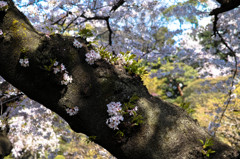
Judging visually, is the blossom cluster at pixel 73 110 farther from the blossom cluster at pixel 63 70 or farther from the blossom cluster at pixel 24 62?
the blossom cluster at pixel 24 62

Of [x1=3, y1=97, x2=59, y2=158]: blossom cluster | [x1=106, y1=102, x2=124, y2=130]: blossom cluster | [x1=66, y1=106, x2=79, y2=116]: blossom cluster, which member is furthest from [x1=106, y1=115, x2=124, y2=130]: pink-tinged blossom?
[x1=3, y1=97, x2=59, y2=158]: blossom cluster

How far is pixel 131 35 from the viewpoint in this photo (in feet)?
23.9

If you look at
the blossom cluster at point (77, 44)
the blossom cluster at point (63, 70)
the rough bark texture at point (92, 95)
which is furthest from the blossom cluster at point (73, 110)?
the blossom cluster at point (77, 44)

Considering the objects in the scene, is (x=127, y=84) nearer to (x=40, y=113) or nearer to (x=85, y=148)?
(x=40, y=113)

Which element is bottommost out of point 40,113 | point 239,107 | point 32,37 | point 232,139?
point 40,113

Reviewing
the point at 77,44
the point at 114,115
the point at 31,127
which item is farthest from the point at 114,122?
the point at 31,127

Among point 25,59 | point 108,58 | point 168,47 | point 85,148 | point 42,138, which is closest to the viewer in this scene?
point 25,59

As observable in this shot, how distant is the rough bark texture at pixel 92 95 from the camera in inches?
50.3

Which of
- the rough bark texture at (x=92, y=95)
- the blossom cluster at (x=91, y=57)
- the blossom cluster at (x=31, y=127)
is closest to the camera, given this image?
the rough bark texture at (x=92, y=95)

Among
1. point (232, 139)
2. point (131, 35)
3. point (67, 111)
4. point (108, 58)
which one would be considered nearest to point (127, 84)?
point (108, 58)

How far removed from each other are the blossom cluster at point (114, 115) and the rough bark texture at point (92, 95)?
0.04 metres

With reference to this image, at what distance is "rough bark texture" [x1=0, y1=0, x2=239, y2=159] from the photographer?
1278 millimetres

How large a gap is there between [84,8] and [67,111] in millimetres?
5505

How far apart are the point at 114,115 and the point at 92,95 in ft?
→ 0.76
